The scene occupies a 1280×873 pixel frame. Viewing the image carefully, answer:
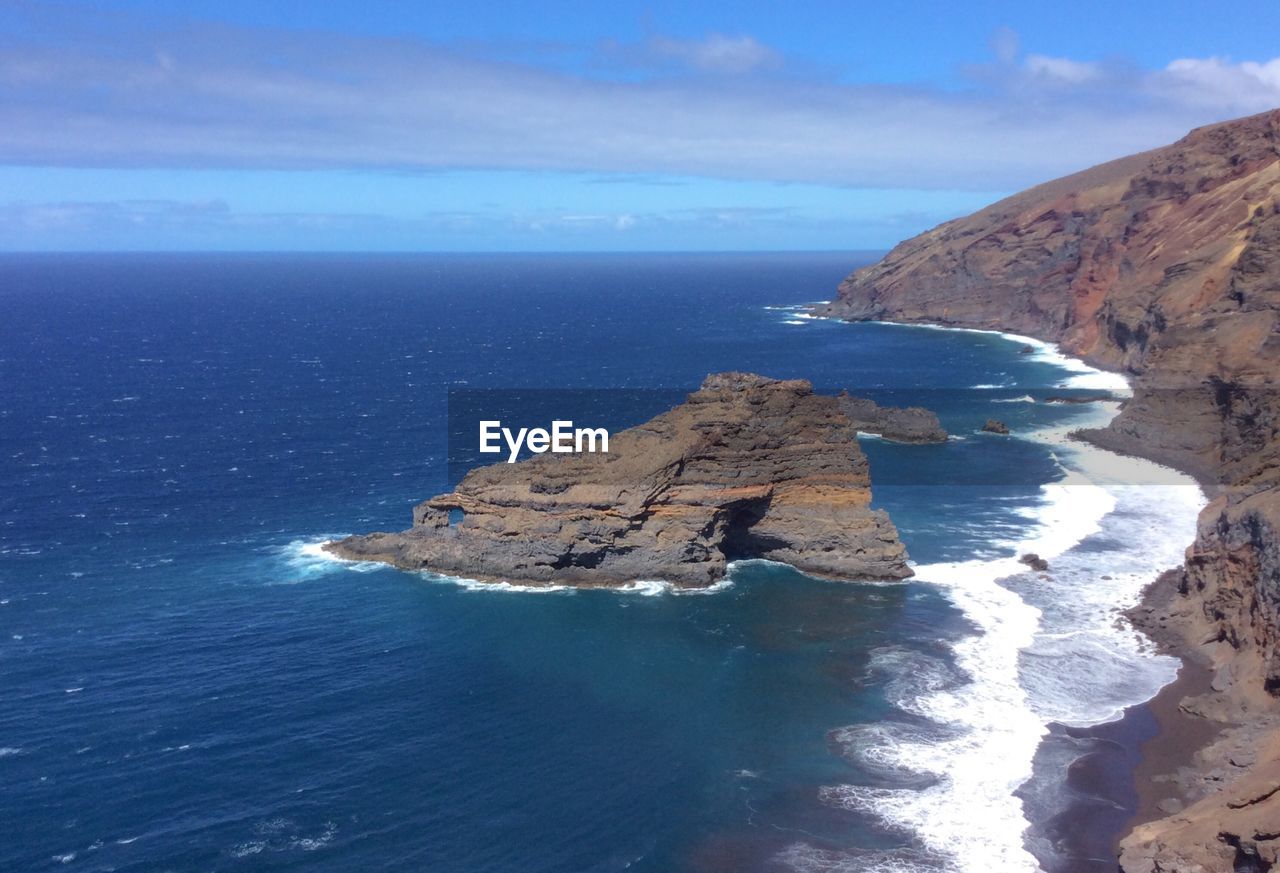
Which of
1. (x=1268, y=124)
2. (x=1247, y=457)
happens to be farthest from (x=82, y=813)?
(x=1268, y=124)

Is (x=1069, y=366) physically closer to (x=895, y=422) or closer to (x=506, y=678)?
(x=895, y=422)

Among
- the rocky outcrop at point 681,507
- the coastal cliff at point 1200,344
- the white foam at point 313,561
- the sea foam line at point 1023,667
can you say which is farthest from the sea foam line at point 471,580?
the coastal cliff at point 1200,344

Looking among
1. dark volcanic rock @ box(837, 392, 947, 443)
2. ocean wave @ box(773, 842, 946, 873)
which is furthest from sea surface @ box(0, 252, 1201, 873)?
dark volcanic rock @ box(837, 392, 947, 443)

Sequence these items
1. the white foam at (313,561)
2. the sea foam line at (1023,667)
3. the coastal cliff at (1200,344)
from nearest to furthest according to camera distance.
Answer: the sea foam line at (1023,667) → the coastal cliff at (1200,344) → the white foam at (313,561)

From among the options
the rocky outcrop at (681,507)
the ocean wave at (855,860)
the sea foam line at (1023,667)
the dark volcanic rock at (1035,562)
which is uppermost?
the rocky outcrop at (681,507)

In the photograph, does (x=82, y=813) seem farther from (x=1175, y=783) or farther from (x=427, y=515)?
(x=1175, y=783)

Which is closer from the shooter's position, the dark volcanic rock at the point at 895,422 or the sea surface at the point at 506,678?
the sea surface at the point at 506,678

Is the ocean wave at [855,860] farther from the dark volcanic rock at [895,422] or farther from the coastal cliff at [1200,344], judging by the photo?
the dark volcanic rock at [895,422]
